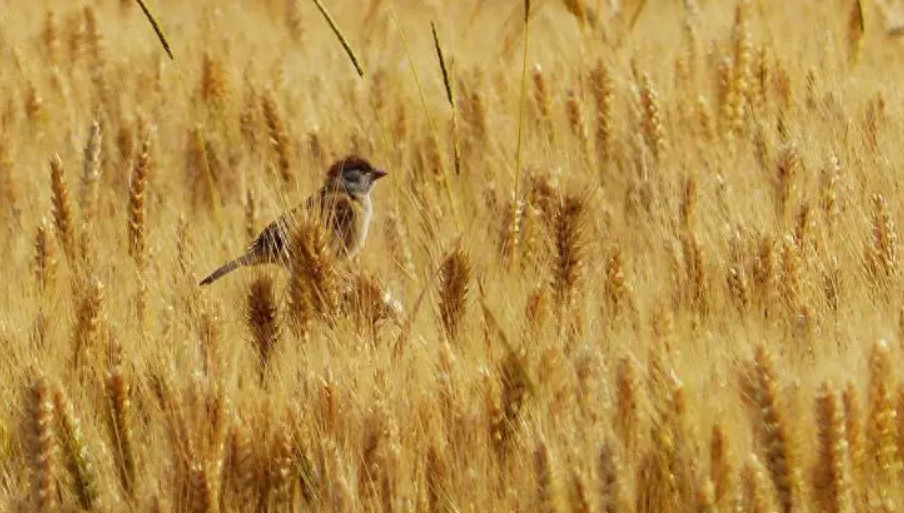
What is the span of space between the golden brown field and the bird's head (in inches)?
3.6

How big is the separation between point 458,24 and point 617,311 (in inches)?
230

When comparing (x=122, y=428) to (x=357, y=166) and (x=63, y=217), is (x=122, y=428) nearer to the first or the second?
(x=63, y=217)

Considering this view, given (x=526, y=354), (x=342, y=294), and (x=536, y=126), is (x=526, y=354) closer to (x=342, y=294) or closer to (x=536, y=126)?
(x=342, y=294)

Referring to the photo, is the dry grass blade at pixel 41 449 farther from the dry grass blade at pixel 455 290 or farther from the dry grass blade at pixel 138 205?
the dry grass blade at pixel 138 205

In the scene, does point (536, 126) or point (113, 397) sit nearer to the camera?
point (113, 397)

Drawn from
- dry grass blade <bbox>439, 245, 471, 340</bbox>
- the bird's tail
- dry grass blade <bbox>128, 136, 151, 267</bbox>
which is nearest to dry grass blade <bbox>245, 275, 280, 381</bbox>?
dry grass blade <bbox>439, 245, 471, 340</bbox>

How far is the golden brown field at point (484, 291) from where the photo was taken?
7.93ft

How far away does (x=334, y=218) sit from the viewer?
3996mm

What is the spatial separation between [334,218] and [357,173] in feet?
1.12

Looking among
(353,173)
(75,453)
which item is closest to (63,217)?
(353,173)

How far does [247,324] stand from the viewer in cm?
316

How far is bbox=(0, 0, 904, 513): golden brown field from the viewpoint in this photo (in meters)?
2.42

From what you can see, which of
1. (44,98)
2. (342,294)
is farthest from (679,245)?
(44,98)

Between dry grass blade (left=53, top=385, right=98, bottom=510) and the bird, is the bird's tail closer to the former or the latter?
the bird
